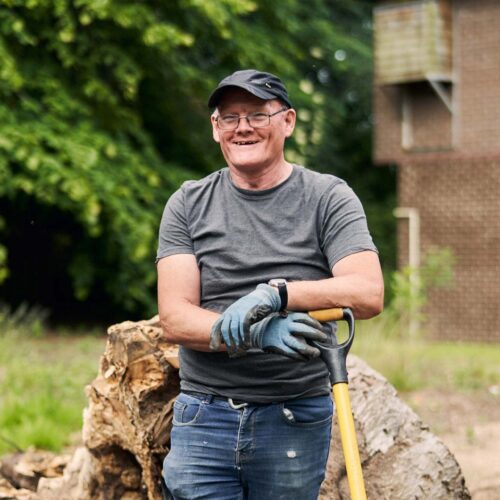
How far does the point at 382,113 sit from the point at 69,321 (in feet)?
22.7

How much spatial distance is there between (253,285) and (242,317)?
13.6 inches

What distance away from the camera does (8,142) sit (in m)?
11.4

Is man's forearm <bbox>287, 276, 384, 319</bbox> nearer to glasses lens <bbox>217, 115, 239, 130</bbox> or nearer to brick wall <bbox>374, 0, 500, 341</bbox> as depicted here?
glasses lens <bbox>217, 115, 239, 130</bbox>

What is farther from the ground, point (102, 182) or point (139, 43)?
point (139, 43)

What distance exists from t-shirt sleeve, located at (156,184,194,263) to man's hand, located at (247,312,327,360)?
43cm

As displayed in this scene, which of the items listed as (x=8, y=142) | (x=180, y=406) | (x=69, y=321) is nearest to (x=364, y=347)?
(x=8, y=142)

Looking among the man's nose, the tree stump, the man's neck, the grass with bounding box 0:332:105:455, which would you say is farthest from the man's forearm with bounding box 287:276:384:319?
the grass with bounding box 0:332:105:455

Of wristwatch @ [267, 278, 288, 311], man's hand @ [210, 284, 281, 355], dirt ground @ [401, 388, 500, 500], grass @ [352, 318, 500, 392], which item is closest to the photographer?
man's hand @ [210, 284, 281, 355]

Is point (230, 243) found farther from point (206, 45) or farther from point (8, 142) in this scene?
point (206, 45)

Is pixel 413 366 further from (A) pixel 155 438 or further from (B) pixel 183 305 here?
(B) pixel 183 305

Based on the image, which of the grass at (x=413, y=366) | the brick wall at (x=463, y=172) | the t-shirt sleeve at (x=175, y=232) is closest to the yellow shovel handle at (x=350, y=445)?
the t-shirt sleeve at (x=175, y=232)

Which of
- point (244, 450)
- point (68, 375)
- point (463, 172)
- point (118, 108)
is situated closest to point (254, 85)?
point (244, 450)

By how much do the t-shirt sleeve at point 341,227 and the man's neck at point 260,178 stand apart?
17 cm

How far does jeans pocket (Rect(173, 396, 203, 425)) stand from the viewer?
3.18 meters
